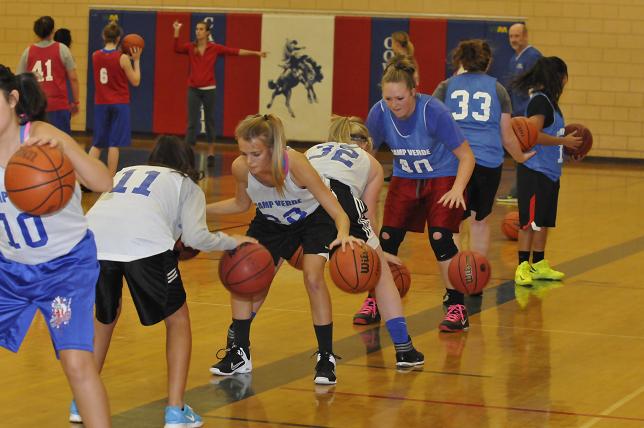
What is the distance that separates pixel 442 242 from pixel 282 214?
4.58 ft

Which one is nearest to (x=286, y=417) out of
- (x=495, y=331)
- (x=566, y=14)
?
(x=495, y=331)

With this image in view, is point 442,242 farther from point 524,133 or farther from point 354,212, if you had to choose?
point 524,133

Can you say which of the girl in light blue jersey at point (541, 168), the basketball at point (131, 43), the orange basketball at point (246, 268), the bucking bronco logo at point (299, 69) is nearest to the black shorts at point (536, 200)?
the girl in light blue jersey at point (541, 168)

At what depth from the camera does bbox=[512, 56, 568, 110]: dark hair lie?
834 centimetres

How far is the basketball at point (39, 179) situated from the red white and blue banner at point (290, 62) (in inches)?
559

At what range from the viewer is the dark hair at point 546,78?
8.34 metres

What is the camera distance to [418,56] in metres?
18.2

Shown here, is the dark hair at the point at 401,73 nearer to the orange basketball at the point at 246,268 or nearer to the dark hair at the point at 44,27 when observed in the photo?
the orange basketball at the point at 246,268

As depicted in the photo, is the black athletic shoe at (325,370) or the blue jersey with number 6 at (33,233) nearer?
the blue jersey with number 6 at (33,233)

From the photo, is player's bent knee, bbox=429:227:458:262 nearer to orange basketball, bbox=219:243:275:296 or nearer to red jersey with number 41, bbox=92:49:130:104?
orange basketball, bbox=219:243:275:296

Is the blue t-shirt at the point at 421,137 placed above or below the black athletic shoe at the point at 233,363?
above

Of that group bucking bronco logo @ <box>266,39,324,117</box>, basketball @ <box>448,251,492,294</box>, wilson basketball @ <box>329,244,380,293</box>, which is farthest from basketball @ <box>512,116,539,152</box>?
bucking bronco logo @ <box>266,39,324,117</box>

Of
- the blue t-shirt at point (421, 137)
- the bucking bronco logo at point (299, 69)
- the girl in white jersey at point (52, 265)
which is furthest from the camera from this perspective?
the bucking bronco logo at point (299, 69)

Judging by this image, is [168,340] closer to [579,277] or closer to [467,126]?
[467,126]
